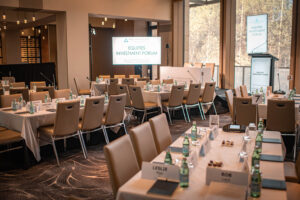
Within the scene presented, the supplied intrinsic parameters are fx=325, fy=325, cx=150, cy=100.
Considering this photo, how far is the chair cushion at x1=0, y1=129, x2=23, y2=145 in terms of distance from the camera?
452 cm

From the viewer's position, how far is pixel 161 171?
213cm

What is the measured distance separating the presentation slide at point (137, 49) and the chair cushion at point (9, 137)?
8.09 metres

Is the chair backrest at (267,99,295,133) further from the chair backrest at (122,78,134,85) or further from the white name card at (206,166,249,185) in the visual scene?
the chair backrest at (122,78,134,85)

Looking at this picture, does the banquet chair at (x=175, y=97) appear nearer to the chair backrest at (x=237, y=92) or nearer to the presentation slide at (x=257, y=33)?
the chair backrest at (x=237, y=92)

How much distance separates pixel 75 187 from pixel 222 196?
8.58 feet

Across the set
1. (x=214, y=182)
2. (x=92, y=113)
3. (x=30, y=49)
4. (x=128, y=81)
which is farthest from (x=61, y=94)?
(x=30, y=49)

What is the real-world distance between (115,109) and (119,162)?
10.2 ft

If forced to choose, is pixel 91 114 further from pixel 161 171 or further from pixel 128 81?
pixel 128 81

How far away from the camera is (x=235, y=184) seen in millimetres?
1965

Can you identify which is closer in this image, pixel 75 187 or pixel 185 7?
pixel 75 187

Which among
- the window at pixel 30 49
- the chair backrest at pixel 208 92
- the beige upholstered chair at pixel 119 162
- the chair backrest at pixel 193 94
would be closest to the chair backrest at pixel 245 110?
the chair backrest at pixel 193 94

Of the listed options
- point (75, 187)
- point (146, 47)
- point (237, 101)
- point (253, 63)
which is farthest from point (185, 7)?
point (75, 187)

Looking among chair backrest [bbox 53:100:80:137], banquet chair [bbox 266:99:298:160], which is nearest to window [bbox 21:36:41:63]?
chair backrest [bbox 53:100:80:137]

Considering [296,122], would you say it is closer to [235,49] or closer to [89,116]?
[89,116]
